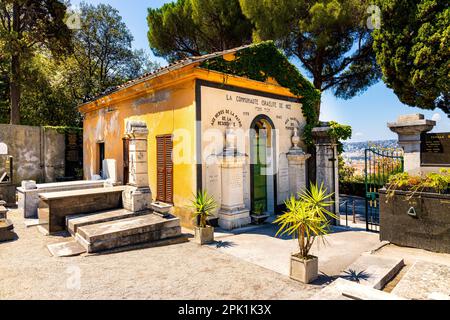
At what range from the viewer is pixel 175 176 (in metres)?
9.01

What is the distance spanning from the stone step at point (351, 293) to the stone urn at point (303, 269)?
2.01 feet

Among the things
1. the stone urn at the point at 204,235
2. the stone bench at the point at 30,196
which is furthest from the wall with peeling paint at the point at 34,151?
the stone urn at the point at 204,235

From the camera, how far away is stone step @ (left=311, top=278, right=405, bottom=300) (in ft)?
12.2

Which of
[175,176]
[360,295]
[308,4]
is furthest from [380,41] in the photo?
[360,295]

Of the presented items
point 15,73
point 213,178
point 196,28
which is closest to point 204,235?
point 213,178

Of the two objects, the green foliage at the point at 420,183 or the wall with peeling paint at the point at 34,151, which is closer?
the green foliage at the point at 420,183

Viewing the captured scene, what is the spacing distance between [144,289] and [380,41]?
48.6 feet

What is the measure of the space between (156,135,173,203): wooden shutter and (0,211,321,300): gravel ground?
9.94 ft

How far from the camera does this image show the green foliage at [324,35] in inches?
578

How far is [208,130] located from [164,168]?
86.6 inches

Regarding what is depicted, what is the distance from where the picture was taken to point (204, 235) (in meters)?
7.04

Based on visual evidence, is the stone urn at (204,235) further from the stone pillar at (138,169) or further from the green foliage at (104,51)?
the green foliage at (104,51)

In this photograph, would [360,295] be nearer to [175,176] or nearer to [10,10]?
[175,176]

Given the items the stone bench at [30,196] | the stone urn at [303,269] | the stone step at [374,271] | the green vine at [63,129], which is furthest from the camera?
the green vine at [63,129]
